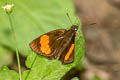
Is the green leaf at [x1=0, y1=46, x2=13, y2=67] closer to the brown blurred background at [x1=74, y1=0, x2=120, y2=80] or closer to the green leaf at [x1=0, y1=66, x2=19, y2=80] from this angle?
the brown blurred background at [x1=74, y1=0, x2=120, y2=80]

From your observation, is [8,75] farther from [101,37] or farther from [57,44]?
[101,37]

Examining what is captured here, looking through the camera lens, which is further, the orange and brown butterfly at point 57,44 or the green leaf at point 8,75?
the orange and brown butterfly at point 57,44

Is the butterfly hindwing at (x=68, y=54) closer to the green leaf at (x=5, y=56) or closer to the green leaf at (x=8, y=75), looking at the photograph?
the green leaf at (x=8, y=75)

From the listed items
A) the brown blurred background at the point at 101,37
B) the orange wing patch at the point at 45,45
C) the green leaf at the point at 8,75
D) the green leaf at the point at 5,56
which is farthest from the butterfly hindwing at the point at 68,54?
the brown blurred background at the point at 101,37

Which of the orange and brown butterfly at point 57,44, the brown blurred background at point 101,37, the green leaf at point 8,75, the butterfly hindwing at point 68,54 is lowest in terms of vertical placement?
the brown blurred background at point 101,37

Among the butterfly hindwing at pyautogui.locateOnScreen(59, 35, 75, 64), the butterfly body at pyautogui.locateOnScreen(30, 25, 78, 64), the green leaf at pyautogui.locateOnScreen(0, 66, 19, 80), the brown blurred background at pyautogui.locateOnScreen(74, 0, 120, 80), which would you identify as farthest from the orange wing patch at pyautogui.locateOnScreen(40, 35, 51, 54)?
the brown blurred background at pyautogui.locateOnScreen(74, 0, 120, 80)

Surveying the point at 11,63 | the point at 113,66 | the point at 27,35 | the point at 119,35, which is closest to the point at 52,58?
the point at 27,35

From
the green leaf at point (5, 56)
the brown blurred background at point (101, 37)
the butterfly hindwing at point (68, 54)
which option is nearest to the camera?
the butterfly hindwing at point (68, 54)

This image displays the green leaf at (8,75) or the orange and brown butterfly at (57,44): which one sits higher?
the orange and brown butterfly at (57,44)
